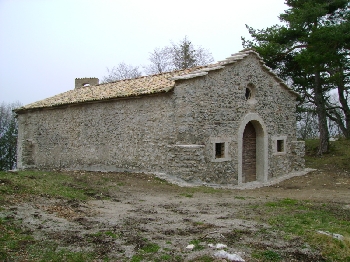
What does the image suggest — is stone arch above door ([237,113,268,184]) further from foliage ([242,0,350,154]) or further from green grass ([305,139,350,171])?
green grass ([305,139,350,171])

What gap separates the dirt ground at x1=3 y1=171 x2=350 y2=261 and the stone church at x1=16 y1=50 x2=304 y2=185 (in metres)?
2.64

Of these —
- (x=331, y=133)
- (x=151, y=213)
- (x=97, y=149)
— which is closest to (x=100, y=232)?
(x=151, y=213)

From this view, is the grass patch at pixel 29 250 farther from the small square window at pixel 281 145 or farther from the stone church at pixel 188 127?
the small square window at pixel 281 145

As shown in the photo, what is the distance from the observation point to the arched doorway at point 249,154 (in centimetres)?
1464

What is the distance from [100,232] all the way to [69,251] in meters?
0.95

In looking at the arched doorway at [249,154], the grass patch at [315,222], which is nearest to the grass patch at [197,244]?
the grass patch at [315,222]

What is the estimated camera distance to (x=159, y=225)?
253 inches

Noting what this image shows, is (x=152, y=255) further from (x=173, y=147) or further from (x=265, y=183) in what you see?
(x=265, y=183)

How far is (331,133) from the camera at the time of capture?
3734 cm

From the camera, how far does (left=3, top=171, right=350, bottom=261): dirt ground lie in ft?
16.7


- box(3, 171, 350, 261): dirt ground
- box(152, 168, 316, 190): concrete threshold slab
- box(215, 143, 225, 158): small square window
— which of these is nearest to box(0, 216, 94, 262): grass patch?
box(3, 171, 350, 261): dirt ground

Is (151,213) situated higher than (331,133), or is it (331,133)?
(331,133)

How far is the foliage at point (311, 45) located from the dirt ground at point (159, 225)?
30.0 feet

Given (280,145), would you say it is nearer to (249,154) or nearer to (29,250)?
(249,154)
